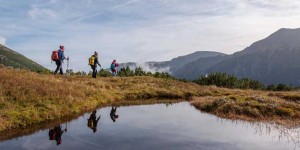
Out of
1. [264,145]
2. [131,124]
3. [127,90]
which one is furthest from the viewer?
[127,90]

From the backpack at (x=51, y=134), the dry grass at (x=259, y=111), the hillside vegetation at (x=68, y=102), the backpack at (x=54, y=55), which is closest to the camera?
the backpack at (x=51, y=134)

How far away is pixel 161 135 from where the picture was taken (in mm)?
20797

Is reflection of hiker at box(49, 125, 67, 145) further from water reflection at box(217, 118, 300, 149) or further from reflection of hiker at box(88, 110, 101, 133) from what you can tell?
water reflection at box(217, 118, 300, 149)

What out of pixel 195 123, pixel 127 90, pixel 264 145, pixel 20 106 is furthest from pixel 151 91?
pixel 264 145

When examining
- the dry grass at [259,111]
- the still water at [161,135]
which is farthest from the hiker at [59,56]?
the dry grass at [259,111]

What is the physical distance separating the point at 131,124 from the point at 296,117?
1443 centimetres

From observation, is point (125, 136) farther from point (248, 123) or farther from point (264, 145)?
point (248, 123)

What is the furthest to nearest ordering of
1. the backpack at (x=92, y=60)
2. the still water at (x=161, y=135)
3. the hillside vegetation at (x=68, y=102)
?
the backpack at (x=92, y=60)
the hillside vegetation at (x=68, y=102)
the still water at (x=161, y=135)

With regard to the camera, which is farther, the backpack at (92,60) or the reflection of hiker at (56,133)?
the backpack at (92,60)

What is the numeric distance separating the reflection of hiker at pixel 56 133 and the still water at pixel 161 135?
54 mm

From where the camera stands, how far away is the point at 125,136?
2009 centimetres

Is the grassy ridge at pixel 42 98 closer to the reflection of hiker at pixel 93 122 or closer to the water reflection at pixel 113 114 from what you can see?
the reflection of hiker at pixel 93 122

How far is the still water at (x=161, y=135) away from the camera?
1780 cm

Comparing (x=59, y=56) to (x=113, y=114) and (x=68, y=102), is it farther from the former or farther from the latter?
(x=113, y=114)
